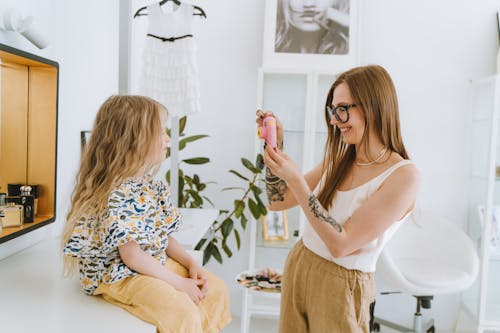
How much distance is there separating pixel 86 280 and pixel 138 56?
2542 millimetres

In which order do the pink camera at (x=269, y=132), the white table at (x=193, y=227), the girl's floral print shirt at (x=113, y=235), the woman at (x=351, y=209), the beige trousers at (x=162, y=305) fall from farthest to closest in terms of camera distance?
the white table at (x=193, y=227) < the pink camera at (x=269, y=132) < the woman at (x=351, y=209) < the girl's floral print shirt at (x=113, y=235) < the beige trousers at (x=162, y=305)

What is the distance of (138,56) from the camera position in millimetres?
3682

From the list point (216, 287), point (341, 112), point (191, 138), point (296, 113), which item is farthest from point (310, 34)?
point (216, 287)

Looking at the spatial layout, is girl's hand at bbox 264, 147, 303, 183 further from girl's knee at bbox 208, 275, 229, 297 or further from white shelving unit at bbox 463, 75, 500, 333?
white shelving unit at bbox 463, 75, 500, 333

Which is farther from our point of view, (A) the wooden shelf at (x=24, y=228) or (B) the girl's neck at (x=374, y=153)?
(A) the wooden shelf at (x=24, y=228)

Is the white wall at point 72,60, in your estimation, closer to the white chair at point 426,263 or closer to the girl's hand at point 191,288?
the girl's hand at point 191,288

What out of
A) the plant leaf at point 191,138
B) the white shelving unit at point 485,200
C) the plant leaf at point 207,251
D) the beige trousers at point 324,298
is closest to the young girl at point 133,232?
the beige trousers at point 324,298

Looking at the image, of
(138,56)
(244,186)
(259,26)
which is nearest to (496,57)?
(259,26)

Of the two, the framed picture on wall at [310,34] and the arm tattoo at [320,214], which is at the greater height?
the framed picture on wall at [310,34]

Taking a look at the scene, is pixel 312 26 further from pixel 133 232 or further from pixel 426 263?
pixel 133 232

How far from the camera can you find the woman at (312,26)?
341 cm

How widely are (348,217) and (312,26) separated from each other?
86.1 inches

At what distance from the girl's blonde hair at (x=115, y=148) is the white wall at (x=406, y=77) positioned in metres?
2.07

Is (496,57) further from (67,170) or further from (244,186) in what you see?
(67,170)
